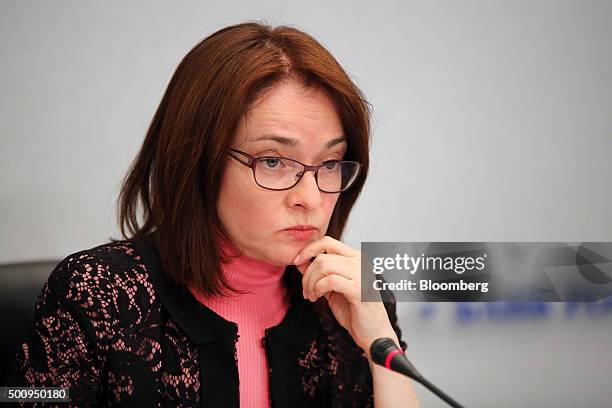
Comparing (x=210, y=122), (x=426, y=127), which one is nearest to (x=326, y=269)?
(x=210, y=122)

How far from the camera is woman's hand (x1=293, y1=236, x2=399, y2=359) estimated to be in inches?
43.9

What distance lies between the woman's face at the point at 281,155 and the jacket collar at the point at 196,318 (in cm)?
13

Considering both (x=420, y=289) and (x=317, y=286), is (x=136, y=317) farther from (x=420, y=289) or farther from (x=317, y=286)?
(x=420, y=289)

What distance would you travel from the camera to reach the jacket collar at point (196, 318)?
1.13 meters

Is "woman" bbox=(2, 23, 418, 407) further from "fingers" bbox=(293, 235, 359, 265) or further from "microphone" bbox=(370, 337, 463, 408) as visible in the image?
"microphone" bbox=(370, 337, 463, 408)

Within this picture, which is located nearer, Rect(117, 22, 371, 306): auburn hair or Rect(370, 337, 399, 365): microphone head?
Rect(370, 337, 399, 365): microphone head

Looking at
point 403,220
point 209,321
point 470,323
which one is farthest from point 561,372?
point 209,321

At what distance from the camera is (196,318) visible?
1146 mm

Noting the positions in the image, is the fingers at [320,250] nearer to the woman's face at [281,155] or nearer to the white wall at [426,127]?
the woman's face at [281,155]

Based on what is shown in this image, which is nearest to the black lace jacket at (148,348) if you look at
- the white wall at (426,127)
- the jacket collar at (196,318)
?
the jacket collar at (196,318)

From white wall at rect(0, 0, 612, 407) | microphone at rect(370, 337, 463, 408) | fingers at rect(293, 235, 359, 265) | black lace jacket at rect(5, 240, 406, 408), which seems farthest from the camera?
white wall at rect(0, 0, 612, 407)

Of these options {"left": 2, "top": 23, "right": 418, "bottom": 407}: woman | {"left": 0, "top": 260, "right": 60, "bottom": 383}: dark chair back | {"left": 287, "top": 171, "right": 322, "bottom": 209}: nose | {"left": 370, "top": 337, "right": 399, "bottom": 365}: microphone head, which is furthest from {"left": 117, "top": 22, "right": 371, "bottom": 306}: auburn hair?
{"left": 370, "top": 337, "right": 399, "bottom": 365}: microphone head

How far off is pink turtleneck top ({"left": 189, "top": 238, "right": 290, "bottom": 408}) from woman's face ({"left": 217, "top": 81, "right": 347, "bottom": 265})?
2.7 inches

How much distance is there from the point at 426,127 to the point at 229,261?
76 centimetres
